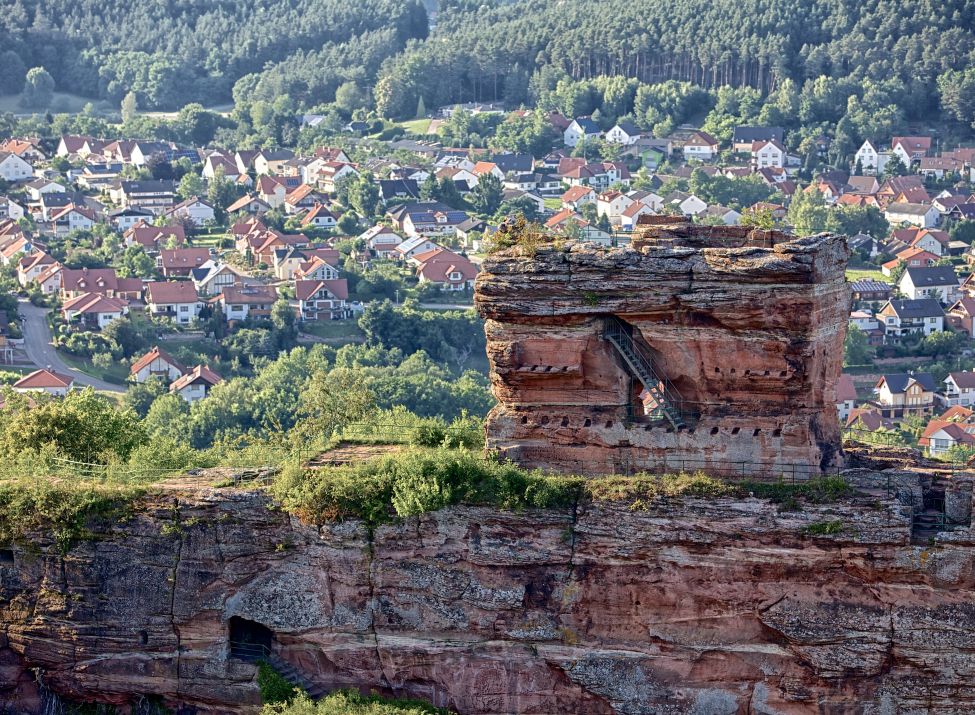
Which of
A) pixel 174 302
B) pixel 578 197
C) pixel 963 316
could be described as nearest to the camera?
pixel 174 302

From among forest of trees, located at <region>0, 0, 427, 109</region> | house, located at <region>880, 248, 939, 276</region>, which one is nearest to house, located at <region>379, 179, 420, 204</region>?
house, located at <region>880, 248, 939, 276</region>

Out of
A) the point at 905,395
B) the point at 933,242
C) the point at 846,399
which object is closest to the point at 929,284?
the point at 933,242

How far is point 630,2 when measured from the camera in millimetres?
165875

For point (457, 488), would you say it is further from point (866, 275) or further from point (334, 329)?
point (866, 275)

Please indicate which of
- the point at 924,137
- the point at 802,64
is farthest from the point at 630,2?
the point at 924,137

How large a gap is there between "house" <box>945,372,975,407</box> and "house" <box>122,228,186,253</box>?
47.3 meters

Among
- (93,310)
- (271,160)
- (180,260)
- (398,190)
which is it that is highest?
(93,310)

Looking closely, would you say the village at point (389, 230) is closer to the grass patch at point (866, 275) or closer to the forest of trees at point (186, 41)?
the grass patch at point (866, 275)

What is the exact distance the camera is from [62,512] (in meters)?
35.8

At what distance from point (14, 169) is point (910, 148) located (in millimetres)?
63473

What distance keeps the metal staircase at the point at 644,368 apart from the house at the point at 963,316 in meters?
68.9

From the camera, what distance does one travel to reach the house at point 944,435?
78.0 meters

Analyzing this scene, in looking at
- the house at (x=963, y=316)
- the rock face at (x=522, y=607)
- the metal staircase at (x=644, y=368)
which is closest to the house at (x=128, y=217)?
the house at (x=963, y=316)

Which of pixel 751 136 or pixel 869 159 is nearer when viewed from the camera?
pixel 869 159
